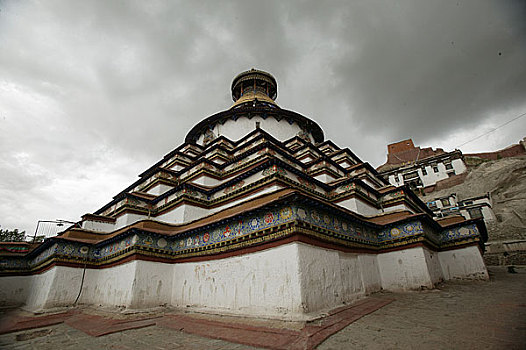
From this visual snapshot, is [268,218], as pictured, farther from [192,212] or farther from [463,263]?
[463,263]

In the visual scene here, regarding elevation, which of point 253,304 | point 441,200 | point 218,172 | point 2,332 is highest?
point 441,200

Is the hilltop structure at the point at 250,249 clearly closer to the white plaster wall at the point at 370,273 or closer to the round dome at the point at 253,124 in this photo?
the white plaster wall at the point at 370,273

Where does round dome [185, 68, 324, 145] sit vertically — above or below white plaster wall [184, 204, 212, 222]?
above

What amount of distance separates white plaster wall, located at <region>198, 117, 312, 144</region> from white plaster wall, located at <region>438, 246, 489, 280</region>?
10.2 m

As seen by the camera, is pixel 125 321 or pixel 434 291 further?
pixel 434 291

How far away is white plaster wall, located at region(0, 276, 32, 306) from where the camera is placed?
8591 millimetres

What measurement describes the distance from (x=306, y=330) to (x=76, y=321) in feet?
16.4

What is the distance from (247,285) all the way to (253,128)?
1220 cm

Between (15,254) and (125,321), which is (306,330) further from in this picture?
(15,254)

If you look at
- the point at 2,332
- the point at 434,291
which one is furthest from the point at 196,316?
the point at 434,291

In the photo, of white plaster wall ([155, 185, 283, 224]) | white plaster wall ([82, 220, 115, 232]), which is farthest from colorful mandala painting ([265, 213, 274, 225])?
white plaster wall ([82, 220, 115, 232])

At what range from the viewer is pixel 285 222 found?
14.4 ft

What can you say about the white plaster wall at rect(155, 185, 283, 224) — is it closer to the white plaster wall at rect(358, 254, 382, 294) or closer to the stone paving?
the white plaster wall at rect(358, 254, 382, 294)

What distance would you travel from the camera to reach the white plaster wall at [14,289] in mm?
8591
